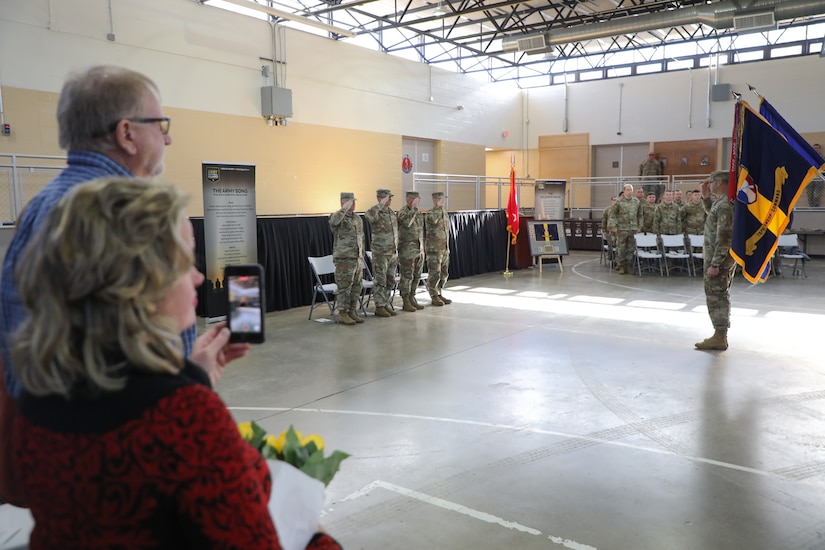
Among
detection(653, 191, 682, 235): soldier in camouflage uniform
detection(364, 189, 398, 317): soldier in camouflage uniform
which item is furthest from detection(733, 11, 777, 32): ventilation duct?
detection(364, 189, 398, 317): soldier in camouflage uniform

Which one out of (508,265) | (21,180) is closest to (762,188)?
(508,265)

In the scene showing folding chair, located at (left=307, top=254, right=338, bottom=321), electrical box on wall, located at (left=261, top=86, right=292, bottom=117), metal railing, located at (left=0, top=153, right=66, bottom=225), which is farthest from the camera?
electrical box on wall, located at (left=261, top=86, right=292, bottom=117)

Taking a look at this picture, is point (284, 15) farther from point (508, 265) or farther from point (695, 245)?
point (695, 245)

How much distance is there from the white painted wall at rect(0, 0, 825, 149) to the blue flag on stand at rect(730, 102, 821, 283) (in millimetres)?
6336

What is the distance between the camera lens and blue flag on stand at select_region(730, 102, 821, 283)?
5.49m

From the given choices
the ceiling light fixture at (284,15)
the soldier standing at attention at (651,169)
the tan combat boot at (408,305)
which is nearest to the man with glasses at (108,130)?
the tan combat boot at (408,305)

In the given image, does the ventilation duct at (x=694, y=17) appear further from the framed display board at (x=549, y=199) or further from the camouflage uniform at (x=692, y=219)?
the camouflage uniform at (x=692, y=219)

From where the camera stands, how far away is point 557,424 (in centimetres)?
425

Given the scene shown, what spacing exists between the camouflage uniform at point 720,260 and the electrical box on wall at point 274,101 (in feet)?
27.4

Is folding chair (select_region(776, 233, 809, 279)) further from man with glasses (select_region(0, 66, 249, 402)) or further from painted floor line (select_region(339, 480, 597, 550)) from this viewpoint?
man with glasses (select_region(0, 66, 249, 402))

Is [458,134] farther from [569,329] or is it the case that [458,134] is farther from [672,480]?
[672,480]

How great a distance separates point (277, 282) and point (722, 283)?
18.9 ft

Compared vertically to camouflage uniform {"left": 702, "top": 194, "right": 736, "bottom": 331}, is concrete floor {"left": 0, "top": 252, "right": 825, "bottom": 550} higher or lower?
lower

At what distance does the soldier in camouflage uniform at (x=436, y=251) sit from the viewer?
9.31 m
